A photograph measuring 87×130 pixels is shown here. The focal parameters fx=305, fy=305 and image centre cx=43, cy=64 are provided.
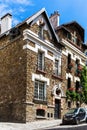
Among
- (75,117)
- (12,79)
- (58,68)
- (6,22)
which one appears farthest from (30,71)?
(6,22)

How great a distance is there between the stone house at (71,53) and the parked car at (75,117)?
623 cm

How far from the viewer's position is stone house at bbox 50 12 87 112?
33.5m

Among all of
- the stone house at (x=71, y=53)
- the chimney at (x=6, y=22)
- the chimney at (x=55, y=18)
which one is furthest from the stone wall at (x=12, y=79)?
the chimney at (x=55, y=18)

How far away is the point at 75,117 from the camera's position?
24812 mm

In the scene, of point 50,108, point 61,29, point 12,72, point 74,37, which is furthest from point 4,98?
point 74,37

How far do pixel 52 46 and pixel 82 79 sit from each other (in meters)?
7.57

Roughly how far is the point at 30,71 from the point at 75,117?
239 inches

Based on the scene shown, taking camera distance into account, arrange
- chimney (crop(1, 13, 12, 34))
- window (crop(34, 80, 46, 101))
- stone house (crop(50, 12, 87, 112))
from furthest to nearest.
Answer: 1. stone house (crop(50, 12, 87, 112))
2. chimney (crop(1, 13, 12, 34))
3. window (crop(34, 80, 46, 101))

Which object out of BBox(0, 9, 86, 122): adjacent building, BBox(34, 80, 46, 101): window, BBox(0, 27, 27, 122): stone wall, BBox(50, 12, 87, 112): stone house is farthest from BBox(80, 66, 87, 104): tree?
BBox(0, 27, 27, 122): stone wall

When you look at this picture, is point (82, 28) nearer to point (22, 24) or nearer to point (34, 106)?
point (22, 24)

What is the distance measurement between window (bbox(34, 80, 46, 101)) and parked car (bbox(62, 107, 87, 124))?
164 inches

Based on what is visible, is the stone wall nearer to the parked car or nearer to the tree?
the parked car

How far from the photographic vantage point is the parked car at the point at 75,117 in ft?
81.4

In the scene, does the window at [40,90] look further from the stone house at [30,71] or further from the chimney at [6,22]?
the chimney at [6,22]
